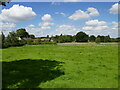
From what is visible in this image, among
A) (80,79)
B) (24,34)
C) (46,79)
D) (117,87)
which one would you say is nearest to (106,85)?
(117,87)

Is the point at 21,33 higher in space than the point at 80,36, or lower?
higher

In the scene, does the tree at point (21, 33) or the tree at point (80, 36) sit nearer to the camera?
the tree at point (80, 36)

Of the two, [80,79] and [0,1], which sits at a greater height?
[0,1]

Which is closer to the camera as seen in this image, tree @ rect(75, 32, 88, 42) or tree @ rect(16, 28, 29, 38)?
tree @ rect(75, 32, 88, 42)

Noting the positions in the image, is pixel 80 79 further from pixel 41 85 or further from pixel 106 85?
pixel 41 85

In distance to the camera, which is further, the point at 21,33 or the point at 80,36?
the point at 80,36

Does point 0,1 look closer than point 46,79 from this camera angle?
No

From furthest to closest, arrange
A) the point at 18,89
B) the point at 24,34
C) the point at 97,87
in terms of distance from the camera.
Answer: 1. the point at 24,34
2. the point at 97,87
3. the point at 18,89

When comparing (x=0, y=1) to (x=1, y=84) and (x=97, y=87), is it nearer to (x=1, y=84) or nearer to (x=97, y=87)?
(x=1, y=84)

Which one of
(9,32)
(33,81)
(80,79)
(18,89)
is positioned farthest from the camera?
(9,32)

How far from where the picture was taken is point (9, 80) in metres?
9.54

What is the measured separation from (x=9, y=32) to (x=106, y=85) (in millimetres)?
74989

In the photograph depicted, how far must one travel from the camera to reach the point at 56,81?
962 centimetres

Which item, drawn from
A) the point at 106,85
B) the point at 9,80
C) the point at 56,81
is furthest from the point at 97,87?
the point at 9,80
